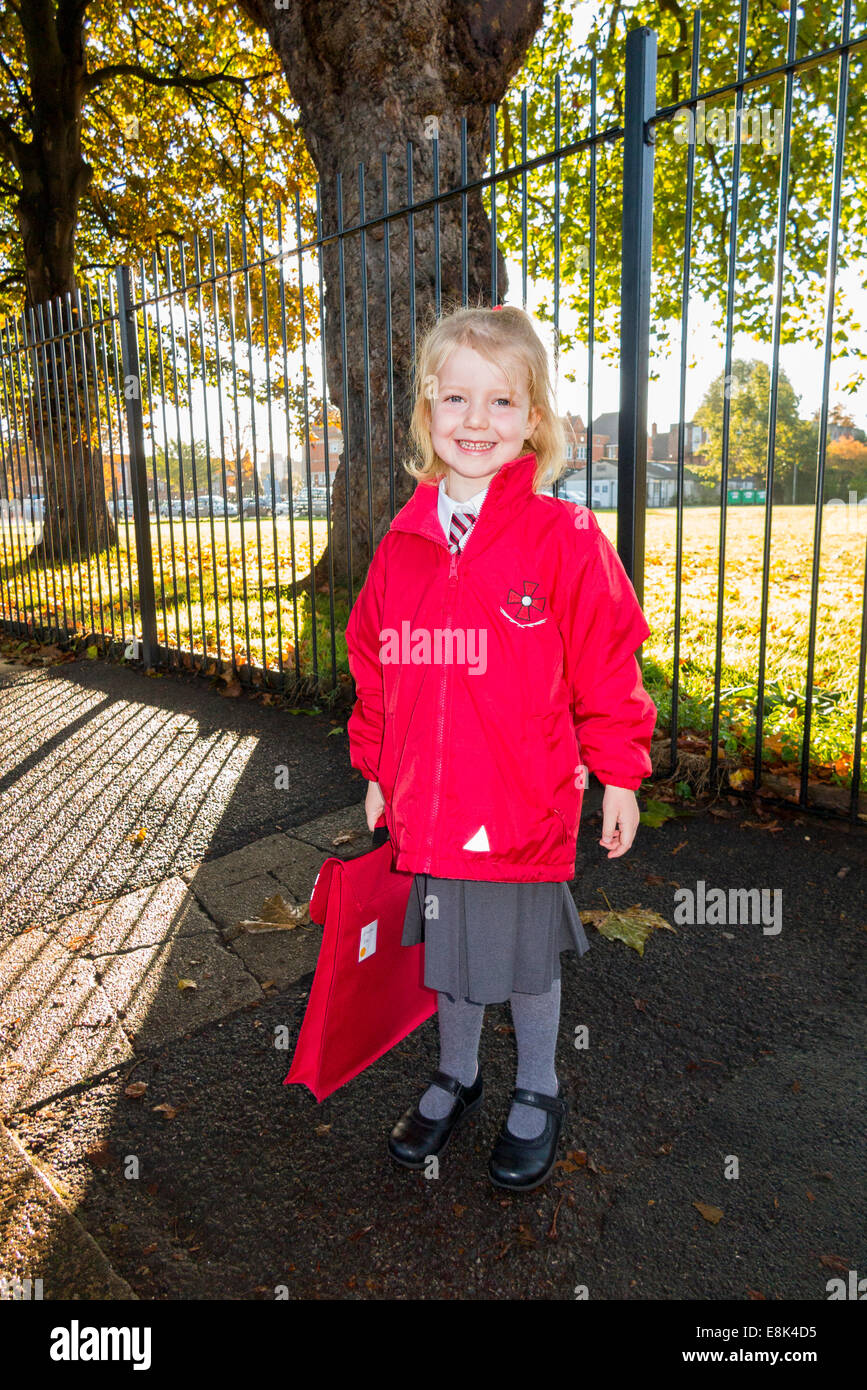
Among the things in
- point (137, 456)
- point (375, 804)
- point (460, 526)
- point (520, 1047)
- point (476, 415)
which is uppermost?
point (137, 456)

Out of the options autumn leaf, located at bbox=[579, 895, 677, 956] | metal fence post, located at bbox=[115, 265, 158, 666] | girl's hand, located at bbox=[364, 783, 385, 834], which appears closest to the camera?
girl's hand, located at bbox=[364, 783, 385, 834]

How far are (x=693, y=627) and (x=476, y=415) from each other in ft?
18.5

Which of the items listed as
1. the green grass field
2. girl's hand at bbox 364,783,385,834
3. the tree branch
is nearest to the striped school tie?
girl's hand at bbox 364,783,385,834

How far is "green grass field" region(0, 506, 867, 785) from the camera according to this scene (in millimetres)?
4570

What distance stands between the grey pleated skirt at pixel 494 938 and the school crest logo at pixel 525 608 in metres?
0.55

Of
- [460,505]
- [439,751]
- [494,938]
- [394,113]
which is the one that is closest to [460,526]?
[460,505]

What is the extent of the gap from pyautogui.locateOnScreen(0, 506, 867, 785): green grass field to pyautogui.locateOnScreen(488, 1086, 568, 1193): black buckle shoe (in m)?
2.38

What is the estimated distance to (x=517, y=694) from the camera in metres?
1.87

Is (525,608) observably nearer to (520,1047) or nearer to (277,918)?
(520,1047)

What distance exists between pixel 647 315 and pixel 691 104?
0.70 m

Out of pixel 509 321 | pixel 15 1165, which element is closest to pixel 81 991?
pixel 15 1165

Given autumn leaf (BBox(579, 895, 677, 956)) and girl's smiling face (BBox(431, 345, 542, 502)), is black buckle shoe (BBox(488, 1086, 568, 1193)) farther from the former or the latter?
girl's smiling face (BBox(431, 345, 542, 502))

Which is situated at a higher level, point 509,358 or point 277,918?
point 509,358

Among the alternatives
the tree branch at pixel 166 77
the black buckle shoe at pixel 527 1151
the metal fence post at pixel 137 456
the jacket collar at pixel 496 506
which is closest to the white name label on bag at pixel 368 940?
the black buckle shoe at pixel 527 1151
